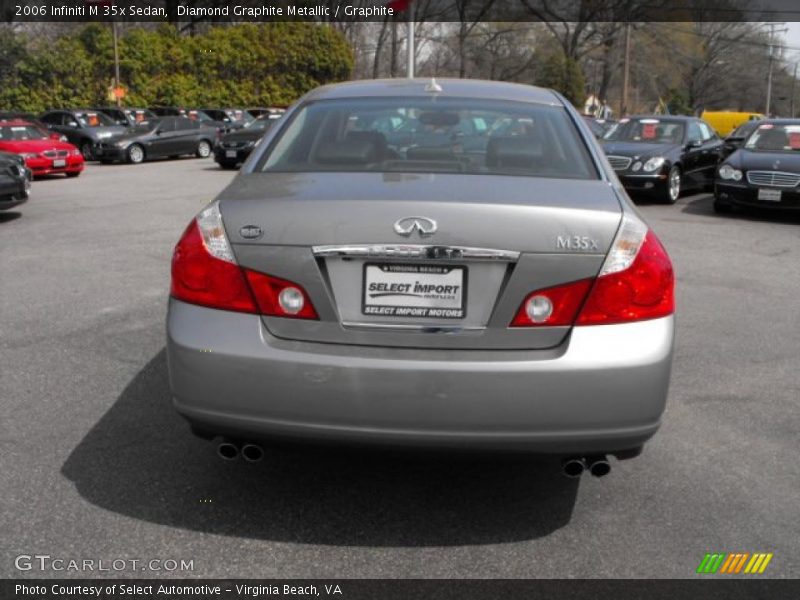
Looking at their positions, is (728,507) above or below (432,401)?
below

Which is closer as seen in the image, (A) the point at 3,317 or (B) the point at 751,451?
(B) the point at 751,451

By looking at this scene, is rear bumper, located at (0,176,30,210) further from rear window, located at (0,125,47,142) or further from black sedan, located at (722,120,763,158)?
black sedan, located at (722,120,763,158)

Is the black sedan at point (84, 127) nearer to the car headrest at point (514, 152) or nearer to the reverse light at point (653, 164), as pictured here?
the reverse light at point (653, 164)

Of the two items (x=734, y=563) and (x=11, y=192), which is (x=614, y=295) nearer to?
(x=734, y=563)

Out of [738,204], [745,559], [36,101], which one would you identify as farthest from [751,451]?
[36,101]

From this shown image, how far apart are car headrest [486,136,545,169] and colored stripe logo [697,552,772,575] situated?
1.66m

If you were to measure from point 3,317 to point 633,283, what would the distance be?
5074 mm

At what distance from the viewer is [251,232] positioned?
3082mm

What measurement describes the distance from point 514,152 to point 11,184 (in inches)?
383

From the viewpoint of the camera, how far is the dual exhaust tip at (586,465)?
3156mm

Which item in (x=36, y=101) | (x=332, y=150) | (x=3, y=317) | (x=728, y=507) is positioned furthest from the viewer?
(x=36, y=101)

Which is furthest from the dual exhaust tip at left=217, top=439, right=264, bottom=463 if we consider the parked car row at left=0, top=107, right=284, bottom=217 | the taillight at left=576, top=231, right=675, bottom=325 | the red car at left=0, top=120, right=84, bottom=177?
the red car at left=0, top=120, right=84, bottom=177

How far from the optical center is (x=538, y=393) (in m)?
2.91

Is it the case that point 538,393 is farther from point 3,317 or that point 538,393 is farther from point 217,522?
point 3,317
